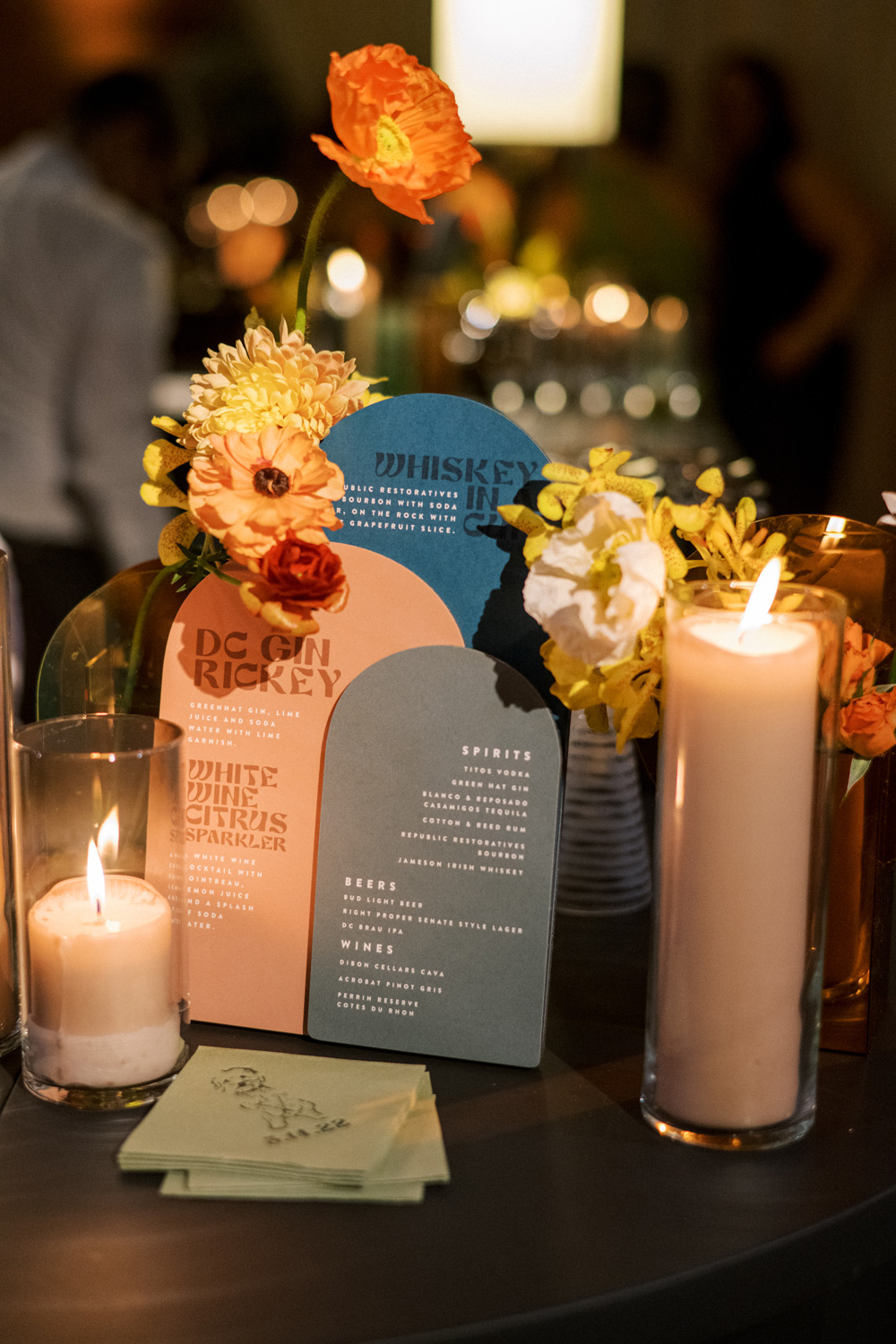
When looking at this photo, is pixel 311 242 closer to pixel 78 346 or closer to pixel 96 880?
pixel 96 880

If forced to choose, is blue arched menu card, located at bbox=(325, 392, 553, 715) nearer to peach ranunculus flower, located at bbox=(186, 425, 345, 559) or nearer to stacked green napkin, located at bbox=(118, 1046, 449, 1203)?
peach ranunculus flower, located at bbox=(186, 425, 345, 559)

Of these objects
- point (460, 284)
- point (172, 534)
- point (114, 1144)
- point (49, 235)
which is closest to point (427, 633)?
point (172, 534)

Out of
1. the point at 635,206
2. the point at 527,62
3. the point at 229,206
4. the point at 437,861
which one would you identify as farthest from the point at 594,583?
the point at 635,206

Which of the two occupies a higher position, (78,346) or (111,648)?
(78,346)

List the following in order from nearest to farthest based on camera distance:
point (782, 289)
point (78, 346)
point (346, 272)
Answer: point (78, 346)
point (346, 272)
point (782, 289)

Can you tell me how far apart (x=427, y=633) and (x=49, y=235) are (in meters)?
1.99

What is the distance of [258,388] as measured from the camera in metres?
0.67

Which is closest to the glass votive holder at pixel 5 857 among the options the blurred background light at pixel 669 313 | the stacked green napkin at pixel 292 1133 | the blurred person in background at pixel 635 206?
the stacked green napkin at pixel 292 1133

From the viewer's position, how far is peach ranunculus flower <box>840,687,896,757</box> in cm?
62

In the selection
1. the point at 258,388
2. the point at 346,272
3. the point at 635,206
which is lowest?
the point at 258,388

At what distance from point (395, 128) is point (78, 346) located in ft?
6.32

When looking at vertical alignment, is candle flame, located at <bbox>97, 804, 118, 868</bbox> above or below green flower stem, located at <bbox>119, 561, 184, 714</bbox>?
below

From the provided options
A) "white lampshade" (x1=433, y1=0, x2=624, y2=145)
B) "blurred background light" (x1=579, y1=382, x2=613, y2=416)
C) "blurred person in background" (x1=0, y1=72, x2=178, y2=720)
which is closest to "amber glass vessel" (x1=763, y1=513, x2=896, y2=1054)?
"blurred person in background" (x1=0, y1=72, x2=178, y2=720)

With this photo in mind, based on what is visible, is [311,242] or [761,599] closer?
[761,599]
